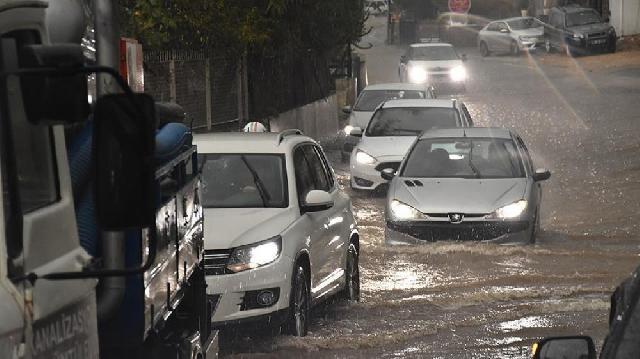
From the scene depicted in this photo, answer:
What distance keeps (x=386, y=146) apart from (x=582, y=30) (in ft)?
107

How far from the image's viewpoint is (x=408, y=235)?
1627cm

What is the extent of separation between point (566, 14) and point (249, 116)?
30322 millimetres

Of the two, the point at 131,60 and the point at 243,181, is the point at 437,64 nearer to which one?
the point at 243,181

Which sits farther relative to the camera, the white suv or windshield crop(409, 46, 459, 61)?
windshield crop(409, 46, 459, 61)

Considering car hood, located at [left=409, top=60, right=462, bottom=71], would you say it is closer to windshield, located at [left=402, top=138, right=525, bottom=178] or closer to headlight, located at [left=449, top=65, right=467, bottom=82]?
headlight, located at [left=449, top=65, right=467, bottom=82]

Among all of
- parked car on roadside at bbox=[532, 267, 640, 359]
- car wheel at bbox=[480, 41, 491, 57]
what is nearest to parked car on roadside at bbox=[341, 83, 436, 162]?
parked car on roadside at bbox=[532, 267, 640, 359]

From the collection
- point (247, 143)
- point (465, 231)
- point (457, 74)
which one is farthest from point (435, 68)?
point (247, 143)

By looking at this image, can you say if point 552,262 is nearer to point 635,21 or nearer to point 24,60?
point 24,60

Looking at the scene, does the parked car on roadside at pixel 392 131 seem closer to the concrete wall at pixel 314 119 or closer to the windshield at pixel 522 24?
the concrete wall at pixel 314 119

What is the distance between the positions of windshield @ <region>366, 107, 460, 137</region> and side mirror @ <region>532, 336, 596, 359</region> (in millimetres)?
19167

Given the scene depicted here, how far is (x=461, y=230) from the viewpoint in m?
16.0

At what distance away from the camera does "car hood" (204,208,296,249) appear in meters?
11.1

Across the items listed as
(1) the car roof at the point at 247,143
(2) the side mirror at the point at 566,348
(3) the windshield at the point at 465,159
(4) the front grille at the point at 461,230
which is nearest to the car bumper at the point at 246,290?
(1) the car roof at the point at 247,143

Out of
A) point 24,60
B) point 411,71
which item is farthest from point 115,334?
point 411,71
